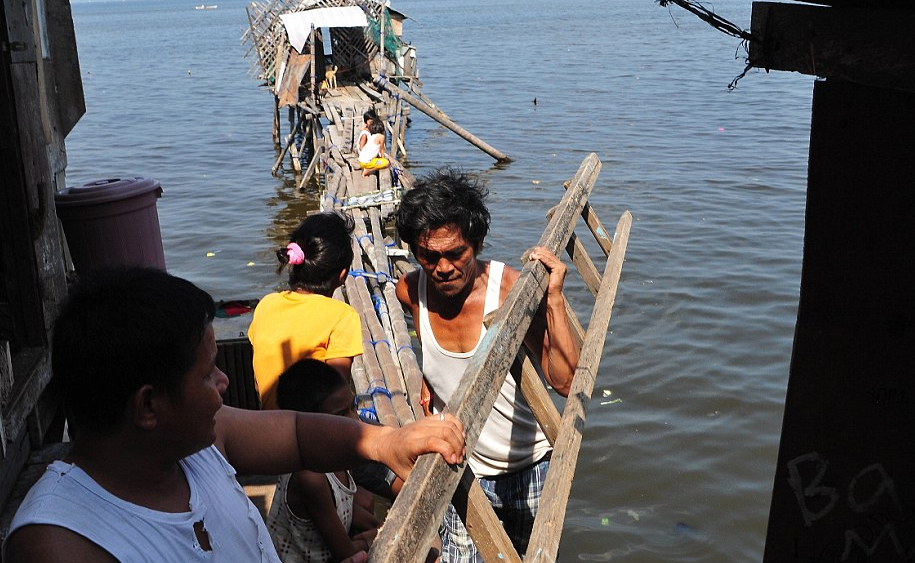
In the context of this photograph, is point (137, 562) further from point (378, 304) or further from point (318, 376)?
point (378, 304)

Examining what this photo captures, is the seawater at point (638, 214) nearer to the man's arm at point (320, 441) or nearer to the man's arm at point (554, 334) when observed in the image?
the man's arm at point (554, 334)

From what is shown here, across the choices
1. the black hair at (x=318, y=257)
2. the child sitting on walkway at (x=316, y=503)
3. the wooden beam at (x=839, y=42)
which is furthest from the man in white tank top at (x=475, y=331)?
the wooden beam at (x=839, y=42)

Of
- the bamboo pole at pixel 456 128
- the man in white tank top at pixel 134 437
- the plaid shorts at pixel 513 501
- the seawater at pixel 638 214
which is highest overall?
the man in white tank top at pixel 134 437

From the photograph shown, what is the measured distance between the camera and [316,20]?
17797mm

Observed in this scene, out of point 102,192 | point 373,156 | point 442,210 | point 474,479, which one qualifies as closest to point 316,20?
point 373,156

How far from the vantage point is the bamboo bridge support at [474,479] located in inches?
63.2

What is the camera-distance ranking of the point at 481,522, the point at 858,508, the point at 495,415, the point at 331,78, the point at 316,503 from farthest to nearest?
the point at 331,78, the point at 495,415, the point at 316,503, the point at 481,522, the point at 858,508

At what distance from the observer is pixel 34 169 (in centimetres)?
344

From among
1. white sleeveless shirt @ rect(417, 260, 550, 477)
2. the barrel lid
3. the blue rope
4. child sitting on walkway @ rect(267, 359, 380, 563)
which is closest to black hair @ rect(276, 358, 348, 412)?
child sitting on walkway @ rect(267, 359, 380, 563)

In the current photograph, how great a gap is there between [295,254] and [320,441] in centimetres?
146

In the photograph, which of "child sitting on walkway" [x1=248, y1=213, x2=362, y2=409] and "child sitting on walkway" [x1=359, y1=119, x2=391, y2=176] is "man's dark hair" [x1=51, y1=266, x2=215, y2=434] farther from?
"child sitting on walkway" [x1=359, y1=119, x2=391, y2=176]

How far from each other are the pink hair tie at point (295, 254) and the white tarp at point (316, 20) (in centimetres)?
1492

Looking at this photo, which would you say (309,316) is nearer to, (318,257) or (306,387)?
(318,257)

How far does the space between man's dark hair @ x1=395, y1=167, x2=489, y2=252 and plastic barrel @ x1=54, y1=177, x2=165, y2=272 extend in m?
1.90
